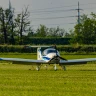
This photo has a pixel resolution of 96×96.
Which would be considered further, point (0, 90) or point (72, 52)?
point (72, 52)

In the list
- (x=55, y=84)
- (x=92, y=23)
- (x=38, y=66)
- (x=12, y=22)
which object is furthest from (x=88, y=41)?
(x=55, y=84)

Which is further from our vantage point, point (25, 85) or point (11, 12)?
point (11, 12)

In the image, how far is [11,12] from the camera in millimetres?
108812

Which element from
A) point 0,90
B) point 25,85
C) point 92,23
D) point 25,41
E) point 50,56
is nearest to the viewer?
point 0,90

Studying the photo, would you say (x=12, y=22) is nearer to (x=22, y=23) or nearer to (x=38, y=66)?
(x=22, y=23)

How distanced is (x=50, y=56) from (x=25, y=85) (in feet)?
55.5

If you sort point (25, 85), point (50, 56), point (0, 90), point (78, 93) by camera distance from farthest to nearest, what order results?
1. point (50, 56)
2. point (25, 85)
3. point (0, 90)
4. point (78, 93)

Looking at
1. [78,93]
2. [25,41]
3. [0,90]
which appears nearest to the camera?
[78,93]

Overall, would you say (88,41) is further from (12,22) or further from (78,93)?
(78,93)

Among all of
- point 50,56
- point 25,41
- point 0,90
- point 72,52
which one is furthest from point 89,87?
point 25,41

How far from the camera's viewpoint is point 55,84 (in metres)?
20.5

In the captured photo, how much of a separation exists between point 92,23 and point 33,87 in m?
92.6

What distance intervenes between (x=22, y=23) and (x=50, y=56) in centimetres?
6815

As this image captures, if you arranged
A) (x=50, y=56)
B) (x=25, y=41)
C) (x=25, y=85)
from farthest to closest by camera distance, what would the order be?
(x=25, y=41)
(x=50, y=56)
(x=25, y=85)
